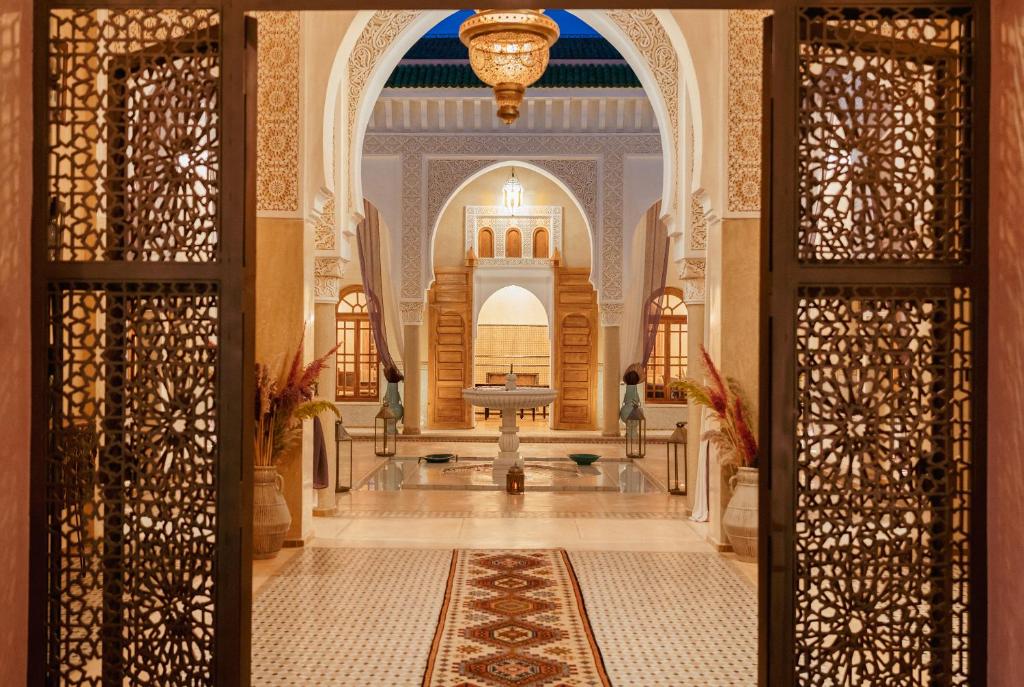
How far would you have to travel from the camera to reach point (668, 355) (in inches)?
493

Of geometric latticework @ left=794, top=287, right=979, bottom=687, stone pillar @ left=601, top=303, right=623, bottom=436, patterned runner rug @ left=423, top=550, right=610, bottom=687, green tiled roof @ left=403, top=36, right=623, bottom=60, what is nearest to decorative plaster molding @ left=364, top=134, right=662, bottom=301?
green tiled roof @ left=403, top=36, right=623, bottom=60

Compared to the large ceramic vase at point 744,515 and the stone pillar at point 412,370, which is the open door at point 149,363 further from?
the stone pillar at point 412,370

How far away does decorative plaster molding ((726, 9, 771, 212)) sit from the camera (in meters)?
4.84

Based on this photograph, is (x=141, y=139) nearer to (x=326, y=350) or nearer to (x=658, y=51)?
(x=326, y=350)

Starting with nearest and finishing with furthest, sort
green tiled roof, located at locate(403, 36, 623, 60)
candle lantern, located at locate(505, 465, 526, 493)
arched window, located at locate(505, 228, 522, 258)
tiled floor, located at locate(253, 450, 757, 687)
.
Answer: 1. tiled floor, located at locate(253, 450, 757, 687)
2. candle lantern, located at locate(505, 465, 526, 493)
3. green tiled roof, located at locate(403, 36, 623, 60)
4. arched window, located at locate(505, 228, 522, 258)

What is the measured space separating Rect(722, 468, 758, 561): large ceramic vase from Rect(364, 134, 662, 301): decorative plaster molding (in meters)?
6.70

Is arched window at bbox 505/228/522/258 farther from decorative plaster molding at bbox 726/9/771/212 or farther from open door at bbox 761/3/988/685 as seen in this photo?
open door at bbox 761/3/988/685

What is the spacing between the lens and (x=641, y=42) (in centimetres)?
634

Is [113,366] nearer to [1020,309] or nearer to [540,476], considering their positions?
[1020,309]

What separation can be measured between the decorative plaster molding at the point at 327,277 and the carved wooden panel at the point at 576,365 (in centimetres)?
589

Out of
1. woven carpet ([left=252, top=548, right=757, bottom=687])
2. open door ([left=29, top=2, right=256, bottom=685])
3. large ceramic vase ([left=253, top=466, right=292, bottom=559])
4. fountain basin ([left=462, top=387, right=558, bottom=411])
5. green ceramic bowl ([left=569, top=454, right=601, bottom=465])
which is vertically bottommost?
green ceramic bowl ([left=569, top=454, right=601, bottom=465])

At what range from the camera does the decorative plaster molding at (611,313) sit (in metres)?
11.0

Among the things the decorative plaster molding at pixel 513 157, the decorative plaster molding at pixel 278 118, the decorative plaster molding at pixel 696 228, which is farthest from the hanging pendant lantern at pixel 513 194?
the decorative plaster molding at pixel 278 118

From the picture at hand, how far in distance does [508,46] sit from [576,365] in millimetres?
6699
